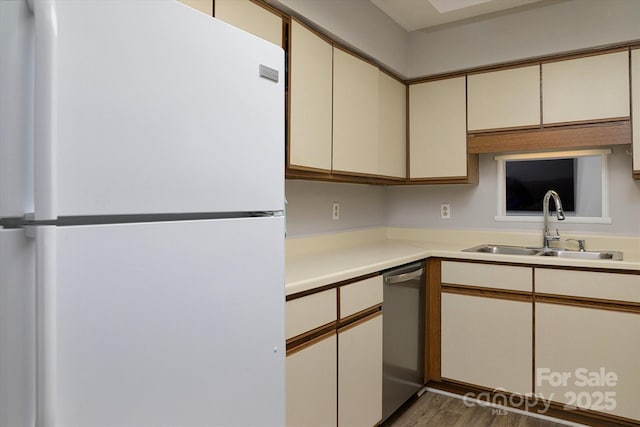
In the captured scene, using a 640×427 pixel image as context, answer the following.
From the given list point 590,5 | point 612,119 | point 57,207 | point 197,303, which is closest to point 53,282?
point 57,207

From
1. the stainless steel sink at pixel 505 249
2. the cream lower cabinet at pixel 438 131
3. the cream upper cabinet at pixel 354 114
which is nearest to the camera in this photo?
the cream upper cabinet at pixel 354 114

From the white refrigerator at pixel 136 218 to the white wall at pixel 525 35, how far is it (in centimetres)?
214

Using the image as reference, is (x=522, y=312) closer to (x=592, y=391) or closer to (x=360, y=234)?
(x=592, y=391)

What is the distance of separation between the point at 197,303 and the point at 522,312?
2014mm

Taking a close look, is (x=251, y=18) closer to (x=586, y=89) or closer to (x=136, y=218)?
(x=136, y=218)

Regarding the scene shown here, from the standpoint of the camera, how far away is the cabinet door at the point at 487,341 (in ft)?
7.74

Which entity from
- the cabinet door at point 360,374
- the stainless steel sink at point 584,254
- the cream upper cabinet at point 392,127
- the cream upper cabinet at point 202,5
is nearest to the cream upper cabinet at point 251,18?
the cream upper cabinet at point 202,5

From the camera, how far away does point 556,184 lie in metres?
2.85

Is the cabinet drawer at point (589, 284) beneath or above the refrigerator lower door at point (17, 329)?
beneath

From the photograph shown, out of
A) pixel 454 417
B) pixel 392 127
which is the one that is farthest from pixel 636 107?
pixel 454 417

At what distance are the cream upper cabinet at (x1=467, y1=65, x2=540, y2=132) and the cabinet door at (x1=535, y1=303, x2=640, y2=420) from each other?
1160 mm

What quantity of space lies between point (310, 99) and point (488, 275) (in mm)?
1413

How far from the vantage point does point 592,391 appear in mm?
2201

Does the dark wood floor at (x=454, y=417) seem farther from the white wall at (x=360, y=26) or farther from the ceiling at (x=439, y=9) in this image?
the ceiling at (x=439, y=9)
